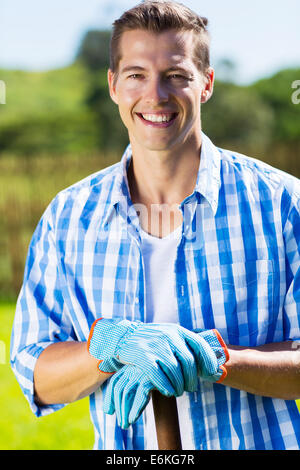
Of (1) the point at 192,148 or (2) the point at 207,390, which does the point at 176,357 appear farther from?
(1) the point at 192,148

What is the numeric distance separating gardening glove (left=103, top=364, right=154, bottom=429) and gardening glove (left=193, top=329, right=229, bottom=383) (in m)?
0.15

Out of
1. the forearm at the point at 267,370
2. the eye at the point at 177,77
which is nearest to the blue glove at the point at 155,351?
the forearm at the point at 267,370

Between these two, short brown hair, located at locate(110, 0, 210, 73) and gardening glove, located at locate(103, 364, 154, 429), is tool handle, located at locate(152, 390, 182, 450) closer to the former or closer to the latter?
gardening glove, located at locate(103, 364, 154, 429)

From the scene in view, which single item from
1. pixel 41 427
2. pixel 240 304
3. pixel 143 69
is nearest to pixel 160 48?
pixel 143 69

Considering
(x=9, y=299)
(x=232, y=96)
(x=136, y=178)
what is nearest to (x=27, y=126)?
(x=232, y=96)

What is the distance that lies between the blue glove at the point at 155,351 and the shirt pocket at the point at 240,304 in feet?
0.60

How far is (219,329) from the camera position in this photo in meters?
1.65

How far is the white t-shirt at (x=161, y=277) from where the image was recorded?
168cm

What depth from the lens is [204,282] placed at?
1.66 meters

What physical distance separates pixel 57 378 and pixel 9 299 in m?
5.60

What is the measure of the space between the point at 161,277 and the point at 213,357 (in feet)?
1.03

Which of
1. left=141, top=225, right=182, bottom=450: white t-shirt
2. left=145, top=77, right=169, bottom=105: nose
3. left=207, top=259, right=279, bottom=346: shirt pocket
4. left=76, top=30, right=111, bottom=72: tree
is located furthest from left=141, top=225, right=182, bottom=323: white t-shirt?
left=76, top=30, right=111, bottom=72: tree

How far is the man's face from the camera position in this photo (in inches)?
64.1

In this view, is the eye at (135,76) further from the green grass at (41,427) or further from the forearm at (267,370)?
the green grass at (41,427)
